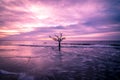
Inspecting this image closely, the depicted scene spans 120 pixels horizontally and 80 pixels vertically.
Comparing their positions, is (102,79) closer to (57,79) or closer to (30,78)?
(57,79)

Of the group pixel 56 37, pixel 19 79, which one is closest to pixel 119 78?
pixel 19 79

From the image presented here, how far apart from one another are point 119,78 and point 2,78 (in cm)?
816

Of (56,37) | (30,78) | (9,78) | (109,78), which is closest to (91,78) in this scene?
(109,78)

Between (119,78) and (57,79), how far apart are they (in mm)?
4403

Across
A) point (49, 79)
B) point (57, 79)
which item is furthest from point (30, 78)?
point (57, 79)

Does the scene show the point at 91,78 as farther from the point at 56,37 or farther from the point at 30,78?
the point at 56,37

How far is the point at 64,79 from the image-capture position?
27.8ft

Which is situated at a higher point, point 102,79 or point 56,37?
point 56,37

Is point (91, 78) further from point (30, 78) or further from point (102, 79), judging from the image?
point (30, 78)

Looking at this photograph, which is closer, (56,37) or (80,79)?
(80,79)

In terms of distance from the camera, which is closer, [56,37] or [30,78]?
[30,78]

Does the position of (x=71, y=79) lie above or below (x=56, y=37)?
below

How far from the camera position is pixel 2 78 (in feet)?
26.8

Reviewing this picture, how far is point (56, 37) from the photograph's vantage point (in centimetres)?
2803
